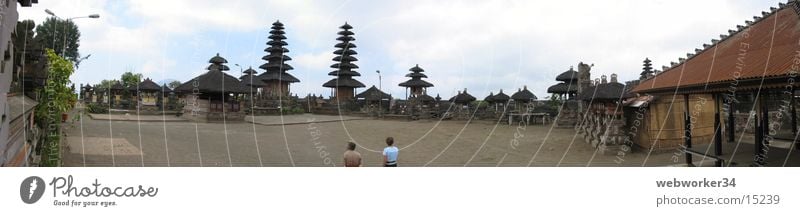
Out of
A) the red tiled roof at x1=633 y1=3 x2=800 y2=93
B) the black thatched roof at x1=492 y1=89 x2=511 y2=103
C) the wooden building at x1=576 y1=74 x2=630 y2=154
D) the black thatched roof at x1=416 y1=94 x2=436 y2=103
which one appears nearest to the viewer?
the red tiled roof at x1=633 y1=3 x2=800 y2=93

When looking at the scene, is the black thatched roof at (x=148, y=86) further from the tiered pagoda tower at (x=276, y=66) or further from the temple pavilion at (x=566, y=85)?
the temple pavilion at (x=566, y=85)

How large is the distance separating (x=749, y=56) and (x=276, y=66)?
34.0m

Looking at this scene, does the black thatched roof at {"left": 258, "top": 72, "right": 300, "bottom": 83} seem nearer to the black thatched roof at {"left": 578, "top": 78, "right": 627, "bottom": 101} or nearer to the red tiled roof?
the black thatched roof at {"left": 578, "top": 78, "right": 627, "bottom": 101}

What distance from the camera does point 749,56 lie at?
6.59 m

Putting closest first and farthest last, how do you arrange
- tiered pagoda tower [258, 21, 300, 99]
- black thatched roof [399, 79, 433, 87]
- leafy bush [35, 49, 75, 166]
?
1. leafy bush [35, 49, 75, 166]
2. black thatched roof [399, 79, 433, 87]
3. tiered pagoda tower [258, 21, 300, 99]

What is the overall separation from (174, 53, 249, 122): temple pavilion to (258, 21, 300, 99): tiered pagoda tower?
11730mm

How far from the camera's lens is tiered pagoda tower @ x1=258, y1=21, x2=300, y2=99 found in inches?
1404

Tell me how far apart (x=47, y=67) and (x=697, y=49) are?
1376 cm

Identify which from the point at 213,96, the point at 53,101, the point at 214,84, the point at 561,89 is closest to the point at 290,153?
the point at 53,101

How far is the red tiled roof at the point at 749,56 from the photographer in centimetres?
564

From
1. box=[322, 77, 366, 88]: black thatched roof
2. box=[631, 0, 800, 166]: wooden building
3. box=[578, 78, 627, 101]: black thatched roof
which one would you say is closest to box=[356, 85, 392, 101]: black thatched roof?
box=[322, 77, 366, 88]: black thatched roof

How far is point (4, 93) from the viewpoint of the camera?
14.1 feet
